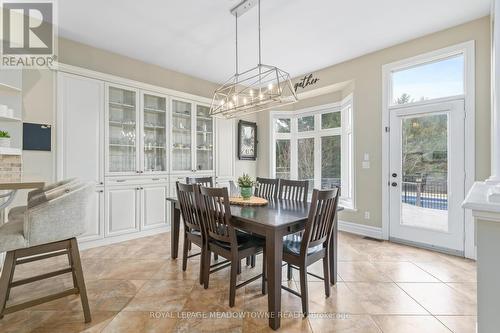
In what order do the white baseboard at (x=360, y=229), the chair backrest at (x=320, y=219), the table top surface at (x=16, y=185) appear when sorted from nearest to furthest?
the table top surface at (x=16, y=185), the chair backrest at (x=320, y=219), the white baseboard at (x=360, y=229)

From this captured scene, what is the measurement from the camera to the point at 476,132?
9.38ft

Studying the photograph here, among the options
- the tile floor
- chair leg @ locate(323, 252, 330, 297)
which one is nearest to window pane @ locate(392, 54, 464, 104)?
the tile floor

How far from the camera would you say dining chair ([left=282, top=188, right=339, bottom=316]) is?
5.97 feet

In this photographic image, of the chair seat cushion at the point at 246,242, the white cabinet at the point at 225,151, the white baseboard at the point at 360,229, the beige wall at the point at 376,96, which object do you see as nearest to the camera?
the chair seat cushion at the point at 246,242

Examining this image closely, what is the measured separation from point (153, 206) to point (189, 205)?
186 cm

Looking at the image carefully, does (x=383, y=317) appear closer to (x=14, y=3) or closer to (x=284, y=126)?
(x=284, y=126)

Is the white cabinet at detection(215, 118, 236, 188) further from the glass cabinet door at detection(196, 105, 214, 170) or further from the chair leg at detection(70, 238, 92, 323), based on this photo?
the chair leg at detection(70, 238, 92, 323)

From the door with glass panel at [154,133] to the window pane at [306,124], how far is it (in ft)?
9.13

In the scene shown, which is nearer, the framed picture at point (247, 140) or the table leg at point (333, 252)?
the table leg at point (333, 252)

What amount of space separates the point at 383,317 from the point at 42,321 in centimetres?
259

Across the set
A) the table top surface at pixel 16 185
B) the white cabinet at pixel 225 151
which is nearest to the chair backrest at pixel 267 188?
the white cabinet at pixel 225 151

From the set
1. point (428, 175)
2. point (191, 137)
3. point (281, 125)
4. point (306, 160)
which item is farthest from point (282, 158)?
point (428, 175)

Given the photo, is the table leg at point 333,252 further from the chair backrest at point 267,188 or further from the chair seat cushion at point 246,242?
the chair backrest at point 267,188

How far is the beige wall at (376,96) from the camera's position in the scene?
111 inches
